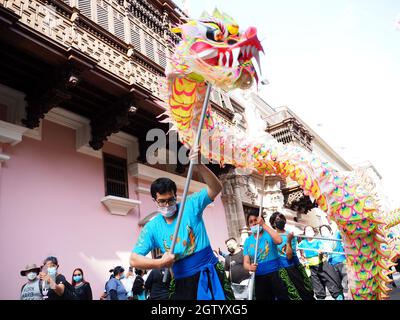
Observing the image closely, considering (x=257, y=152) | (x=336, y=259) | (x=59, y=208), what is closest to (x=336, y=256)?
(x=336, y=259)

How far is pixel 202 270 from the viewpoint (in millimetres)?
2363

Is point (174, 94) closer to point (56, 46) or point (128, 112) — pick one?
point (56, 46)

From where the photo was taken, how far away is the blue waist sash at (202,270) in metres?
2.31

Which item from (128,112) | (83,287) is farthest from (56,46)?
(83,287)

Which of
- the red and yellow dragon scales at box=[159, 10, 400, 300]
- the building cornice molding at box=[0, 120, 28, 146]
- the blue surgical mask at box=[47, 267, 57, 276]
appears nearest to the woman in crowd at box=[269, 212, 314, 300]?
the red and yellow dragon scales at box=[159, 10, 400, 300]

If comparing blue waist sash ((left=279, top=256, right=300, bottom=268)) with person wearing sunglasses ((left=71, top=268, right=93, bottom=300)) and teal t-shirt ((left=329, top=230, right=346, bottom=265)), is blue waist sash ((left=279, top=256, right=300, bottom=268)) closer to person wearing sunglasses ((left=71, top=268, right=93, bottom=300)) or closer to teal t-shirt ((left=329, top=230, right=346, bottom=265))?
teal t-shirt ((left=329, top=230, right=346, bottom=265))

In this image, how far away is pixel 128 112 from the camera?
644 centimetres

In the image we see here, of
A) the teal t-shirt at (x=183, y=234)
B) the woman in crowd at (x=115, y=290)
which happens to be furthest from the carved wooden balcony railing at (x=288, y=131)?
the teal t-shirt at (x=183, y=234)

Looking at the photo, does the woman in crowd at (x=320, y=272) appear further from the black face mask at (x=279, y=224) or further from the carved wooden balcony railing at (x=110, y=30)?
the carved wooden balcony railing at (x=110, y=30)

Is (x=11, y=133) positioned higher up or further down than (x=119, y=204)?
higher up

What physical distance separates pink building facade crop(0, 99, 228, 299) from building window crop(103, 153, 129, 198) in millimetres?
120

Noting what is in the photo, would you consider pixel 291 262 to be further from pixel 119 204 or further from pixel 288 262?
pixel 119 204

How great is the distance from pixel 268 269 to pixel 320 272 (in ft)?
7.54
